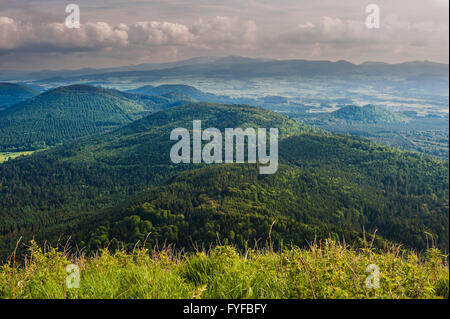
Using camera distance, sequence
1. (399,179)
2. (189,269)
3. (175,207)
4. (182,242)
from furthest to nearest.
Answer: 1. (399,179)
2. (175,207)
3. (182,242)
4. (189,269)

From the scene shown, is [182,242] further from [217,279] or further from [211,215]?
[217,279]

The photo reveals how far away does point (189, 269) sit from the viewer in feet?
17.5

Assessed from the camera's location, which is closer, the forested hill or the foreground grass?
the foreground grass

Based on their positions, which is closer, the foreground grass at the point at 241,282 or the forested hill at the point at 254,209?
the foreground grass at the point at 241,282

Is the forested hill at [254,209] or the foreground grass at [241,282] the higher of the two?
the foreground grass at [241,282]

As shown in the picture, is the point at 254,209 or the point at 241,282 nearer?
the point at 241,282

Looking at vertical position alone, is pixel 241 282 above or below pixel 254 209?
above

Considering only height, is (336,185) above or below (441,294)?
below

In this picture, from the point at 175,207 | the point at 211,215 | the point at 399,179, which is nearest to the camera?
the point at 211,215

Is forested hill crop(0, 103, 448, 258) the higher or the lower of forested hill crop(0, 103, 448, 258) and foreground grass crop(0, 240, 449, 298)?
the lower
